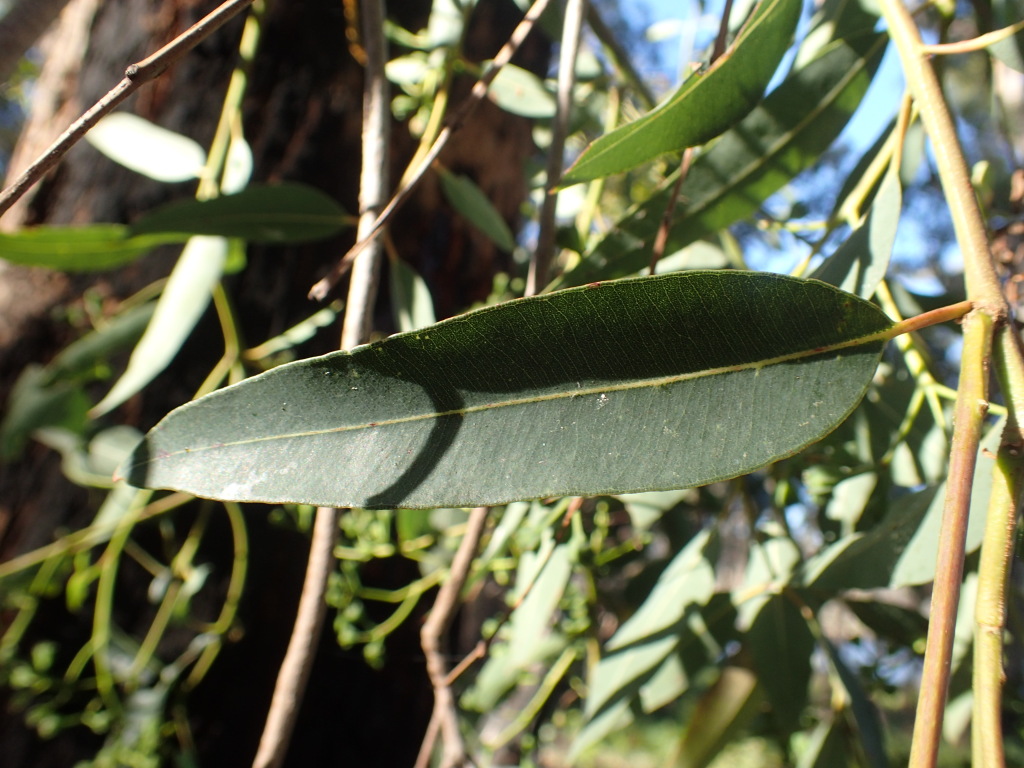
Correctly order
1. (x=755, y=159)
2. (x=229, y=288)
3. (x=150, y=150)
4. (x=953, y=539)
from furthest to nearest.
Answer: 1. (x=229, y=288)
2. (x=150, y=150)
3. (x=755, y=159)
4. (x=953, y=539)

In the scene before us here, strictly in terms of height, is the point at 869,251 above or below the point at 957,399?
above

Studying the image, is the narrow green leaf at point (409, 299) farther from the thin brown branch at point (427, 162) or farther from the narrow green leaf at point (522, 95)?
the narrow green leaf at point (522, 95)

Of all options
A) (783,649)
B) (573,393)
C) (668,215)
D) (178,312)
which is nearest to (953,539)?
(573,393)

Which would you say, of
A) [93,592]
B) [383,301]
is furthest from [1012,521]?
[93,592]

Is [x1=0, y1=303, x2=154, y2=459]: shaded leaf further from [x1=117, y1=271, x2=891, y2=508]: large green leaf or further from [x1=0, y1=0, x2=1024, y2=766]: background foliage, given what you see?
[x1=117, y1=271, x2=891, y2=508]: large green leaf

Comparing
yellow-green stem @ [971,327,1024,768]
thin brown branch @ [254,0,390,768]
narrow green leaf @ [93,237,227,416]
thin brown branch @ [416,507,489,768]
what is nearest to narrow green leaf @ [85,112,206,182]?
narrow green leaf @ [93,237,227,416]

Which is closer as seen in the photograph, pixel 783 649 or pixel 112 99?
pixel 112 99

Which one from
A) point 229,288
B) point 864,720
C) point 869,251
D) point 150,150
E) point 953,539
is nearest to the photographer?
point 953,539

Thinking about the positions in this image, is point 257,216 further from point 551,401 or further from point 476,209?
point 551,401
